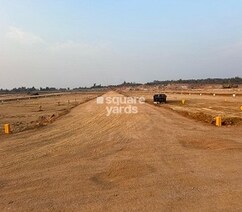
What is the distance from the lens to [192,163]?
444 inches

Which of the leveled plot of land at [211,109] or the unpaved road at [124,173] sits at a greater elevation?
the unpaved road at [124,173]

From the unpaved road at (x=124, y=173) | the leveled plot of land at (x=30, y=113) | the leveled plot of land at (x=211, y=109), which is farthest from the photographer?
the leveled plot of land at (x=30, y=113)

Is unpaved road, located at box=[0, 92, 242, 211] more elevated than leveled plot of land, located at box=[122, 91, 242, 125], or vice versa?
unpaved road, located at box=[0, 92, 242, 211]

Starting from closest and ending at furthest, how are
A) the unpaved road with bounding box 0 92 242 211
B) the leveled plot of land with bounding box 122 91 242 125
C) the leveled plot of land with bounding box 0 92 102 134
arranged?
the unpaved road with bounding box 0 92 242 211 → the leveled plot of land with bounding box 122 91 242 125 → the leveled plot of land with bounding box 0 92 102 134

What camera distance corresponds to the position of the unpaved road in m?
7.58

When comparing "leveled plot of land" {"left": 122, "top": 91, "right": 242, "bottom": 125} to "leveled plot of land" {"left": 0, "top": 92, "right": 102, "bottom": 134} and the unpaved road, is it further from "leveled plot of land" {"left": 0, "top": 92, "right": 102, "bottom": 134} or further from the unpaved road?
"leveled plot of land" {"left": 0, "top": 92, "right": 102, "bottom": 134}

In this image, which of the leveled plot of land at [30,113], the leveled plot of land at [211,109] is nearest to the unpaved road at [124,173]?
the leveled plot of land at [211,109]

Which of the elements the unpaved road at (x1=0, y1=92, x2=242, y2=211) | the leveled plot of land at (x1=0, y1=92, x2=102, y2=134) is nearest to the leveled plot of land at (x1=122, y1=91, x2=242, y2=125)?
the unpaved road at (x1=0, y1=92, x2=242, y2=211)

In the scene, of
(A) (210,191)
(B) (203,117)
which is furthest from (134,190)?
(B) (203,117)

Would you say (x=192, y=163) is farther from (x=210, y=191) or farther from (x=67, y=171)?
(x=67, y=171)

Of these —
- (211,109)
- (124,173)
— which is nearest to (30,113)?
(211,109)

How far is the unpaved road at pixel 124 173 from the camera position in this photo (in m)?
7.58

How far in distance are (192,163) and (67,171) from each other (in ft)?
12.7

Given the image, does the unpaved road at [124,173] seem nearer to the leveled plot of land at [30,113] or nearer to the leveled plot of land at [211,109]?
the leveled plot of land at [211,109]
